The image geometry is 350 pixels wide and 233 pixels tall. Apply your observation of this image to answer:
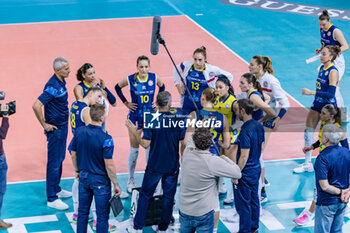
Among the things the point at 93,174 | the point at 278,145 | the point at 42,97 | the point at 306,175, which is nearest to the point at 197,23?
the point at 278,145

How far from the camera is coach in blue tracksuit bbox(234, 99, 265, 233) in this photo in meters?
7.96

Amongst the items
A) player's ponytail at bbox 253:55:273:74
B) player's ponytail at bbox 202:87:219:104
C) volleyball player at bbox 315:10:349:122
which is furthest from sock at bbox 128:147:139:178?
volleyball player at bbox 315:10:349:122

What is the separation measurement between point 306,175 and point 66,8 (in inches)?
551

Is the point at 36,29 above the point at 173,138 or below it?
above

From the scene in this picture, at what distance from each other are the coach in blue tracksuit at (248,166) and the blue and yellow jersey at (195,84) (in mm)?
Result: 2140

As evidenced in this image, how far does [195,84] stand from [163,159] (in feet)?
8.18

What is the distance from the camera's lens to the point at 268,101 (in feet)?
31.0

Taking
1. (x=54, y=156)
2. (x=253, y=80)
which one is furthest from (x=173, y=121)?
(x=54, y=156)

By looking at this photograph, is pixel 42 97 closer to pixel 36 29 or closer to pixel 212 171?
pixel 212 171

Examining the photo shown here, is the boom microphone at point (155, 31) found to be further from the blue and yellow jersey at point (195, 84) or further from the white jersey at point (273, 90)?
the white jersey at point (273, 90)

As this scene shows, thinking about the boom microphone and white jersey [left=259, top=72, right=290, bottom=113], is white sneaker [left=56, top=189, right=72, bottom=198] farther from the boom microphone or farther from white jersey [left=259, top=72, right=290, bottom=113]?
white jersey [left=259, top=72, right=290, bottom=113]

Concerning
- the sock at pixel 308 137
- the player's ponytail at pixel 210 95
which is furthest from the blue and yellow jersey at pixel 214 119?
the sock at pixel 308 137

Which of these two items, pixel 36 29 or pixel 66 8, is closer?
pixel 36 29

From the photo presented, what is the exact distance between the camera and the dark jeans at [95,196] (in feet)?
25.6
